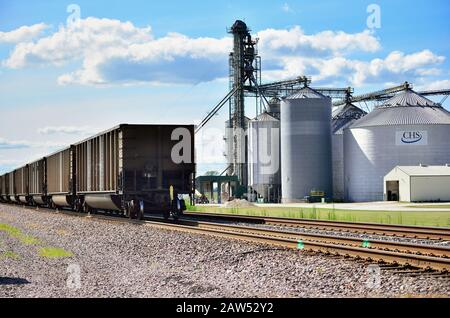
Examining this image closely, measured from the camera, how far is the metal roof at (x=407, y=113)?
64.2 metres

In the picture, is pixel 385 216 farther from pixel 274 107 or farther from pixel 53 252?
pixel 274 107

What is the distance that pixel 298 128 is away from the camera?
7019 cm

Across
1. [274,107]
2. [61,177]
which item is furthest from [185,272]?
[274,107]

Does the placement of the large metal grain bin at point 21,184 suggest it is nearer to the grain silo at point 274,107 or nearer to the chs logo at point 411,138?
the grain silo at point 274,107

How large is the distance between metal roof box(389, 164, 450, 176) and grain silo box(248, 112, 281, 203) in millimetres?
18870

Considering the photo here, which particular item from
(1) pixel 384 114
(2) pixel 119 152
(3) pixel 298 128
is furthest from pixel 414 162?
(2) pixel 119 152

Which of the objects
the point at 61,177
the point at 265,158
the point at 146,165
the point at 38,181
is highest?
the point at 265,158

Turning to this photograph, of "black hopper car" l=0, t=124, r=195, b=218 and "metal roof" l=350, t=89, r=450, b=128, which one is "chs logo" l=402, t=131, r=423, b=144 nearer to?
"metal roof" l=350, t=89, r=450, b=128

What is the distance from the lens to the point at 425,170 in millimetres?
58156

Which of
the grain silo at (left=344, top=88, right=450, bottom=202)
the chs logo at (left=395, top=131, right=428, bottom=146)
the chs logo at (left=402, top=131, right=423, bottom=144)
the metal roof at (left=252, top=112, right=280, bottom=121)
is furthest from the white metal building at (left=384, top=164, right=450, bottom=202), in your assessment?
the metal roof at (left=252, top=112, right=280, bottom=121)

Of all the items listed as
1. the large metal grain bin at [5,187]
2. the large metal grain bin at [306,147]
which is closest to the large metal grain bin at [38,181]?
the large metal grain bin at [5,187]

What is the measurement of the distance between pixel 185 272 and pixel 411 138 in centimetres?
5470

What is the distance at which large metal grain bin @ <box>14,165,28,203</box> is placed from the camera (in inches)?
2133
